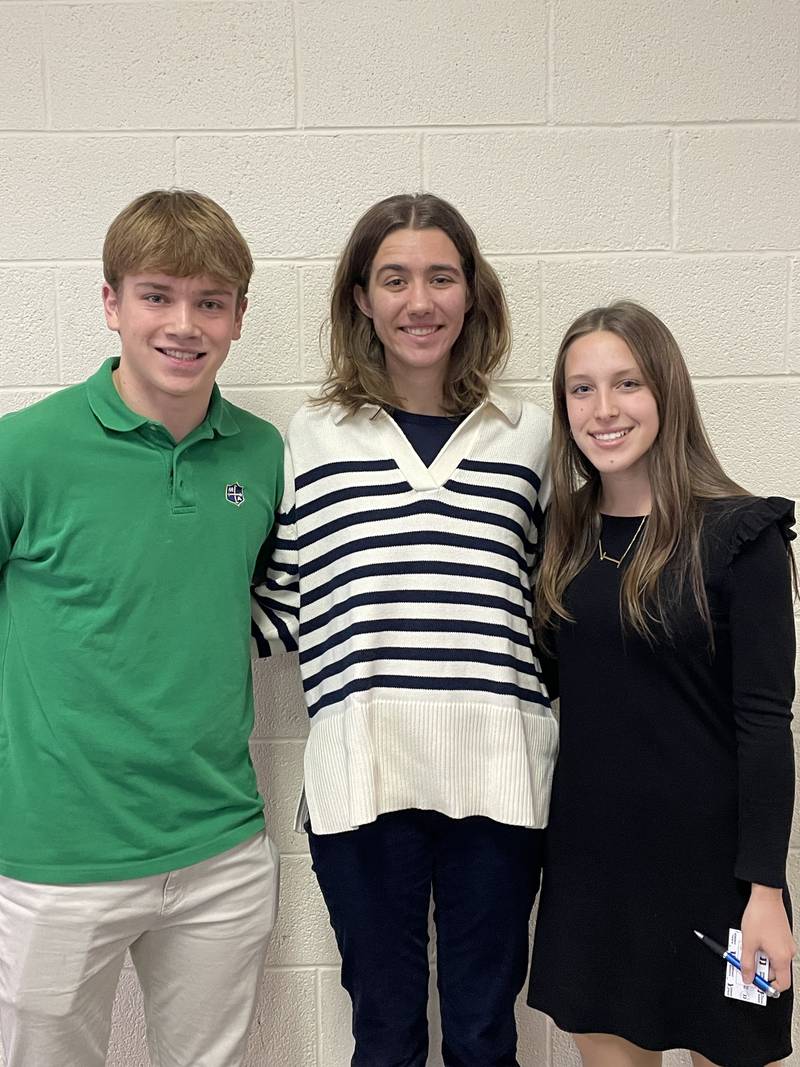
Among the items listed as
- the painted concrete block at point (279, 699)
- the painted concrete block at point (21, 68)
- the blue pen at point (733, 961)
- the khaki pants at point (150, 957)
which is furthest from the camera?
the painted concrete block at point (279, 699)

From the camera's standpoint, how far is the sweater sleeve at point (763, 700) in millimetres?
1212

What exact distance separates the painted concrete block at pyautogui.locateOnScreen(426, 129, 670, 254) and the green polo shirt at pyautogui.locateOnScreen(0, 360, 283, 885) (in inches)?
27.7

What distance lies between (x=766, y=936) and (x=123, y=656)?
0.93 m

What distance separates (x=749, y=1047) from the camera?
1.23m

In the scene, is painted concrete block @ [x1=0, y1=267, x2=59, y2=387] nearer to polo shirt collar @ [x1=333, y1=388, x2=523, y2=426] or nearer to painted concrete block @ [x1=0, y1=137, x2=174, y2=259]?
painted concrete block @ [x1=0, y1=137, x2=174, y2=259]

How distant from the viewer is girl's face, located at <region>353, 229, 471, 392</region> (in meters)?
1.43

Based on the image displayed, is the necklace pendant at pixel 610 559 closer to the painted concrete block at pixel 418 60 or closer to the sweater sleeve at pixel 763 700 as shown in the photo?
the sweater sleeve at pixel 763 700

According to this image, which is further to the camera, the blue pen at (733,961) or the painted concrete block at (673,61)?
the painted concrete block at (673,61)

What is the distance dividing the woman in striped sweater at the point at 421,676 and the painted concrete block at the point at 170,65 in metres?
0.39

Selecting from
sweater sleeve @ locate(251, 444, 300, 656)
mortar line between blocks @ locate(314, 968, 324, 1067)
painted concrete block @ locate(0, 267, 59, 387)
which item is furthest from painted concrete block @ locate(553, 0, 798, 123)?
mortar line between blocks @ locate(314, 968, 324, 1067)

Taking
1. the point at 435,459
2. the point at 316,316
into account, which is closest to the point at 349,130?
the point at 316,316

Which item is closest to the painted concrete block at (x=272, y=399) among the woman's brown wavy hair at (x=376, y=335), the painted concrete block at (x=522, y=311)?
the woman's brown wavy hair at (x=376, y=335)

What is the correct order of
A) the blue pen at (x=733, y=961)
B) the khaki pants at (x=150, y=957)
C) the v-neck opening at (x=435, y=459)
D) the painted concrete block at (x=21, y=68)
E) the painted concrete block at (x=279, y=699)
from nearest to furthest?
the blue pen at (x=733, y=961) < the khaki pants at (x=150, y=957) < the v-neck opening at (x=435, y=459) < the painted concrete block at (x=21, y=68) < the painted concrete block at (x=279, y=699)

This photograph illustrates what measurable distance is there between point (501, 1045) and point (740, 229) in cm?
142
